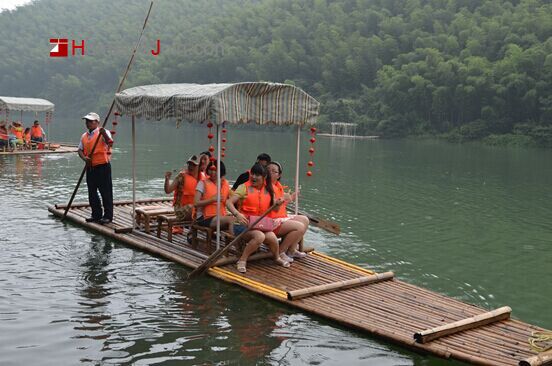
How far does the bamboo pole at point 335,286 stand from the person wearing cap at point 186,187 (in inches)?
127

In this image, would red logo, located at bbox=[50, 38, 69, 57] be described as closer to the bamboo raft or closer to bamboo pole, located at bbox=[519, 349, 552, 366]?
the bamboo raft

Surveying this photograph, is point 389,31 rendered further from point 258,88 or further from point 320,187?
point 258,88

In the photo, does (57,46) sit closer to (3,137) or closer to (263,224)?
(3,137)

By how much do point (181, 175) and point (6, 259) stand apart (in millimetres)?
2933

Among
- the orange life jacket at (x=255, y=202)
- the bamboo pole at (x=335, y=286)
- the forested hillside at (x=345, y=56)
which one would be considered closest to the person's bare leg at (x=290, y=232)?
the orange life jacket at (x=255, y=202)

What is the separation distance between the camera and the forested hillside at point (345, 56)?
193ft

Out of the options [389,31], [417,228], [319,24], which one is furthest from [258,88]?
Answer: [319,24]

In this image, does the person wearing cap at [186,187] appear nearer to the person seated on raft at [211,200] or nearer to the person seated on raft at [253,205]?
the person seated on raft at [211,200]

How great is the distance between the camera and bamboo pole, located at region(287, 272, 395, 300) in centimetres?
816

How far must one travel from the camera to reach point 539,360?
20.3 feet

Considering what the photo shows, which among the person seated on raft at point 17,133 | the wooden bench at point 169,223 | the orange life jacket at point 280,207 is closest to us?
the orange life jacket at point 280,207

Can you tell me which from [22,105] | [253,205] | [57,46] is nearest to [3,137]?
[22,105]

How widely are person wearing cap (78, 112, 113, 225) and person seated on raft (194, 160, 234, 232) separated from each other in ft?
8.36

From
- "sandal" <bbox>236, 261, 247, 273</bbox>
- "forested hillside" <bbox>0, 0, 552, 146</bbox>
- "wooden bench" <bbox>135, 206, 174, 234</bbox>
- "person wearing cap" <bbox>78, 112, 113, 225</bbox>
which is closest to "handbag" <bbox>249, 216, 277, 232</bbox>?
"sandal" <bbox>236, 261, 247, 273</bbox>
